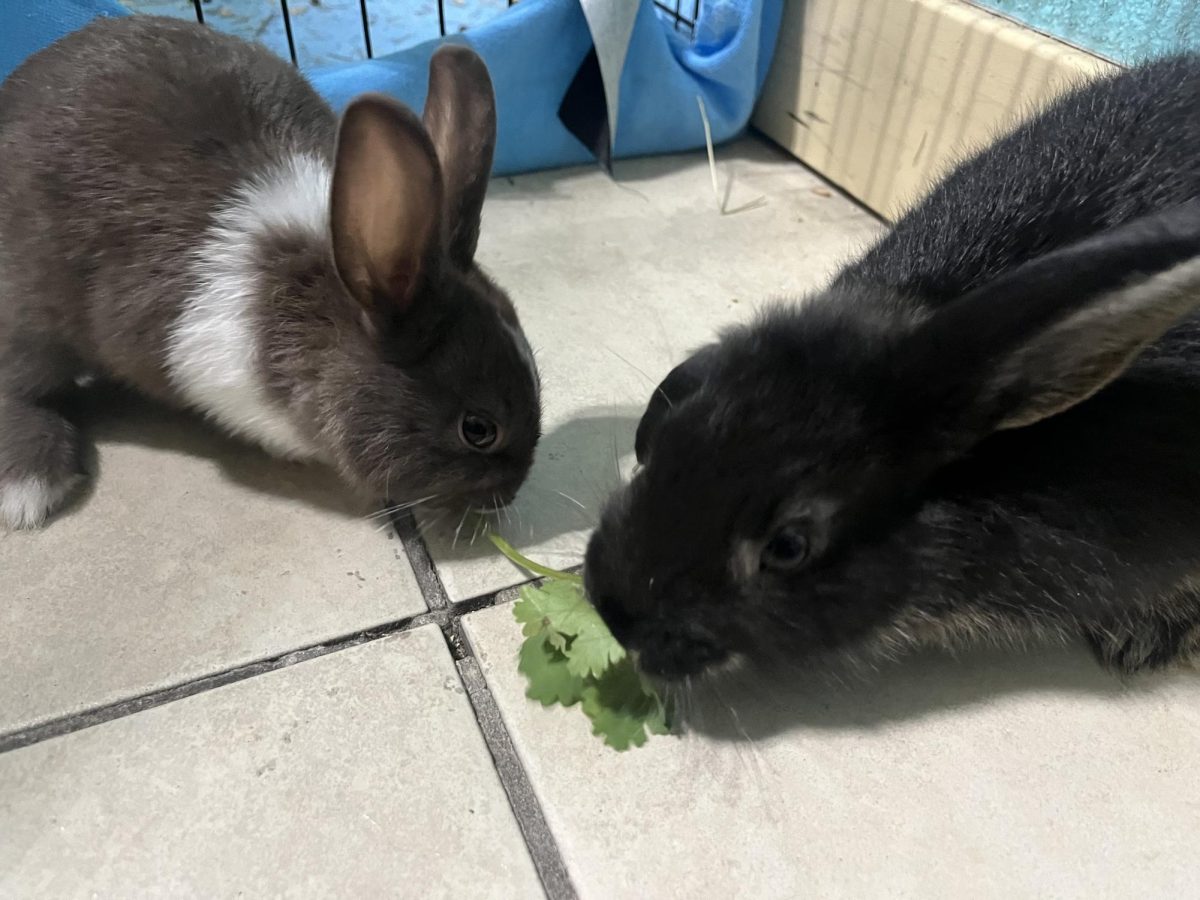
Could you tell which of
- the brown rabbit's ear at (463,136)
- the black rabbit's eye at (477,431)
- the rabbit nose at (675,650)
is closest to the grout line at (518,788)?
the rabbit nose at (675,650)

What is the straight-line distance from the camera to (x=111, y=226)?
164 cm

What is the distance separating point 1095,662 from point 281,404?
1.51 metres

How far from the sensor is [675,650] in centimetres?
120

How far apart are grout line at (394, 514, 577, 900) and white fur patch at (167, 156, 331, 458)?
31 cm

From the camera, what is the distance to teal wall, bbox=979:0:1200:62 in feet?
6.96

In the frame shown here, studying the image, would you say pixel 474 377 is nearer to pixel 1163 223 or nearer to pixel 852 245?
pixel 1163 223

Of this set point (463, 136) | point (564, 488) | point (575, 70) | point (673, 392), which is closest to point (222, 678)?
point (564, 488)

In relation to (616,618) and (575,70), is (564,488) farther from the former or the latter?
(575,70)

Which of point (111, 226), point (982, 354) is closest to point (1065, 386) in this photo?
point (982, 354)

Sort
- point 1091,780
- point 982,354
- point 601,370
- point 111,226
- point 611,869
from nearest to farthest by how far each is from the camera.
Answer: point 982,354, point 611,869, point 1091,780, point 111,226, point 601,370

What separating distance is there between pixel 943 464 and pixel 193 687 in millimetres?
1177

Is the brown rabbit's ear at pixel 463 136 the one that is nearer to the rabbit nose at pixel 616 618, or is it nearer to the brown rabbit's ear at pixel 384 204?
the brown rabbit's ear at pixel 384 204

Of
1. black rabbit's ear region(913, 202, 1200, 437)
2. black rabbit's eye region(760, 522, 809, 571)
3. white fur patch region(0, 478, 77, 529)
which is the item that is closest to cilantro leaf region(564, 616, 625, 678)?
black rabbit's eye region(760, 522, 809, 571)

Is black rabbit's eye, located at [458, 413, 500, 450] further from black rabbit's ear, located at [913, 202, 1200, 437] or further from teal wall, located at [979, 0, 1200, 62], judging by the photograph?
teal wall, located at [979, 0, 1200, 62]
